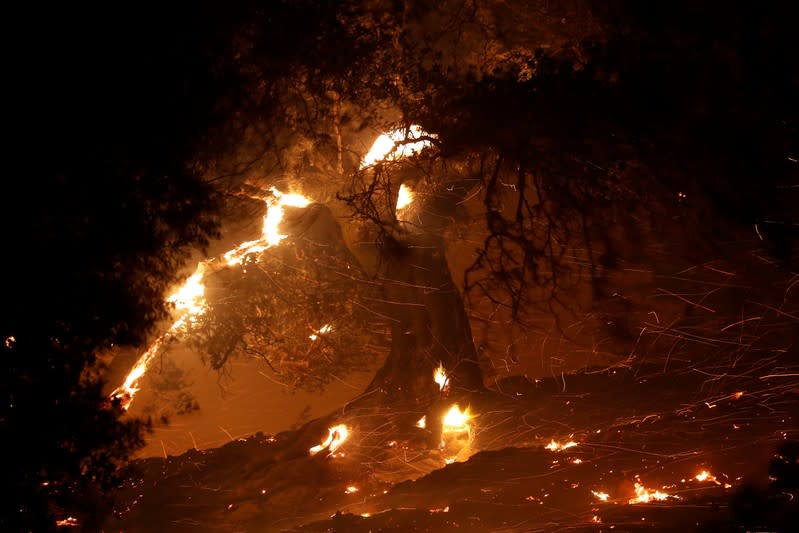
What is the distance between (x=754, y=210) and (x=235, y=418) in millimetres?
7765

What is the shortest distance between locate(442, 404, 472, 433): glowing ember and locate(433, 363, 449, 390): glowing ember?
0.28 m

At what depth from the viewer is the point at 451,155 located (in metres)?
8.55

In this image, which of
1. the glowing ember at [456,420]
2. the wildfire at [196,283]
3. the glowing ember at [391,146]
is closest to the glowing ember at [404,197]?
the glowing ember at [391,146]

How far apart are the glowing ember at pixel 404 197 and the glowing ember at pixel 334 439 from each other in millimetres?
2826

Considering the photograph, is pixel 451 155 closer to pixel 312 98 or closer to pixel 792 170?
pixel 312 98

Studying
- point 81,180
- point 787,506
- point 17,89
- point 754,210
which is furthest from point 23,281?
point 754,210

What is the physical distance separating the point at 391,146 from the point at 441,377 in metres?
2.86

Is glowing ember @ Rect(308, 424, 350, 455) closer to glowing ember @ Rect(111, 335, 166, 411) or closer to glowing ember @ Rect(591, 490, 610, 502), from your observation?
glowing ember @ Rect(111, 335, 166, 411)

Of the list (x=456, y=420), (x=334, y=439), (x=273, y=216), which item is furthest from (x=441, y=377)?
(x=273, y=216)

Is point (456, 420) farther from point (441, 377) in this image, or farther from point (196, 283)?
point (196, 283)

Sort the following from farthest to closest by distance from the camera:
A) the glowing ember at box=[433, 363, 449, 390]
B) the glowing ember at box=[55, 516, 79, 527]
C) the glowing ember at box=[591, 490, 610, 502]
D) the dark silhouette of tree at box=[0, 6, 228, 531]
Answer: the glowing ember at box=[433, 363, 449, 390] < the glowing ember at box=[55, 516, 79, 527] < the glowing ember at box=[591, 490, 610, 502] < the dark silhouette of tree at box=[0, 6, 228, 531]

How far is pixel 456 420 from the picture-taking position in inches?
313

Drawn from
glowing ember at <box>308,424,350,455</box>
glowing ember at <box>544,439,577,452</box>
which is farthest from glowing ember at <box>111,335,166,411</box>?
glowing ember at <box>544,439,577,452</box>

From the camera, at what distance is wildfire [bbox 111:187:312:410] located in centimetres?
701
